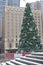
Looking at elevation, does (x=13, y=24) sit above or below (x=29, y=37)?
above

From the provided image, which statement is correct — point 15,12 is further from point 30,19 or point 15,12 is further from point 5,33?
point 30,19

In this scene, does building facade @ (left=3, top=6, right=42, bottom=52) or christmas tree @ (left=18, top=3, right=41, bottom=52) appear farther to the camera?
building facade @ (left=3, top=6, right=42, bottom=52)

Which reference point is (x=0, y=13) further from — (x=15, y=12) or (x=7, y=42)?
(x=7, y=42)

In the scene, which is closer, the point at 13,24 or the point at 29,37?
the point at 29,37

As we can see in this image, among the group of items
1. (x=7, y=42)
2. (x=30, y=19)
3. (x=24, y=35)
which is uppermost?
(x=30, y=19)

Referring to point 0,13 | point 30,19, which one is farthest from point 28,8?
point 0,13

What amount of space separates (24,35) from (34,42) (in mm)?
2405

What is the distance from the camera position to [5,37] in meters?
90.1

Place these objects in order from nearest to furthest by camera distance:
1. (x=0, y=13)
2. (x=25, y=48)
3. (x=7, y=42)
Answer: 1. (x=25, y=48)
2. (x=7, y=42)
3. (x=0, y=13)

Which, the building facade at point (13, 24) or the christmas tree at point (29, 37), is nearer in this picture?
the christmas tree at point (29, 37)

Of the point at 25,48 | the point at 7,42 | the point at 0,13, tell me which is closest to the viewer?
the point at 25,48

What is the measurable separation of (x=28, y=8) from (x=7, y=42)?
1666 inches

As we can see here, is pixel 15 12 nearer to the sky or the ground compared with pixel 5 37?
nearer to the sky

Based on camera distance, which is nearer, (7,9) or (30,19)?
Result: (30,19)
